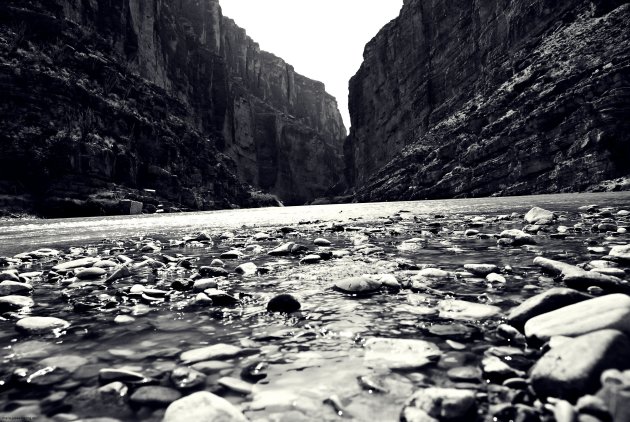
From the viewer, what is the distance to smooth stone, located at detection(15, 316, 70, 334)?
3521mm

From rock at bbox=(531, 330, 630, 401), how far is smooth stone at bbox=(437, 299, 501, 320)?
1.28 m

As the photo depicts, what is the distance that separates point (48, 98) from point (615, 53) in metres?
100

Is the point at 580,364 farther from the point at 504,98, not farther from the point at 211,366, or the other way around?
the point at 504,98

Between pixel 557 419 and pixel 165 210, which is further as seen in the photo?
pixel 165 210

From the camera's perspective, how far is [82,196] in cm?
6819

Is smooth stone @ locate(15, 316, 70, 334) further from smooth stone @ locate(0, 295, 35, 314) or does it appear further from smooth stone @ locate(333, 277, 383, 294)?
smooth stone @ locate(333, 277, 383, 294)

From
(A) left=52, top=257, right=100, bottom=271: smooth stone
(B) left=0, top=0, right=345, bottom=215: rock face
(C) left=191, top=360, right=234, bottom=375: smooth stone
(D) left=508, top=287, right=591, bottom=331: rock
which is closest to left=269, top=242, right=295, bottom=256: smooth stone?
(A) left=52, top=257, right=100, bottom=271: smooth stone

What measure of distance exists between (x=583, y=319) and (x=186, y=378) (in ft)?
9.06

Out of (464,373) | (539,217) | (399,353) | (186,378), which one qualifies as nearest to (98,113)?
(539,217)

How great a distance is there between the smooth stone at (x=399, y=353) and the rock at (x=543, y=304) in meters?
0.87

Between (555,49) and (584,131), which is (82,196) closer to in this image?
(584,131)

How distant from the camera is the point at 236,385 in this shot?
2.28m

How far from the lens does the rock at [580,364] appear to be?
182 cm

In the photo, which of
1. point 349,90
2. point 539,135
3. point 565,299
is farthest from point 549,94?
point 349,90
